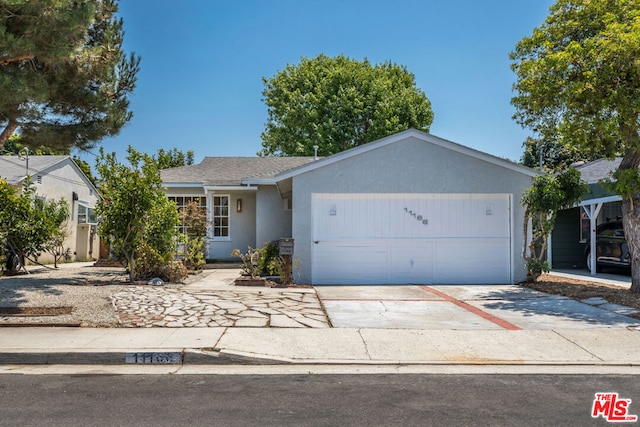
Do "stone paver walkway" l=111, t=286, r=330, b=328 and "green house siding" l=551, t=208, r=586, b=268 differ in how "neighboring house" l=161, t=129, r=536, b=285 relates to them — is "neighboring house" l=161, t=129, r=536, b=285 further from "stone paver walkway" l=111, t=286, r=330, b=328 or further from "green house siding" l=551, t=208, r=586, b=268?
"green house siding" l=551, t=208, r=586, b=268

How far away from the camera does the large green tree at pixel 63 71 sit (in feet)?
29.1

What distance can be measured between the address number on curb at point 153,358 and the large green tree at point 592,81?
8743 mm

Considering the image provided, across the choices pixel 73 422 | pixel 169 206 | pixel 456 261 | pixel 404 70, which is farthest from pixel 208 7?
pixel 404 70

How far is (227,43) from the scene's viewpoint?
16.3 metres

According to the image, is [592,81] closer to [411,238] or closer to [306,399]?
[411,238]

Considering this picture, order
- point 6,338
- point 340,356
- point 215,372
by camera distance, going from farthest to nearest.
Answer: point 6,338 < point 340,356 < point 215,372

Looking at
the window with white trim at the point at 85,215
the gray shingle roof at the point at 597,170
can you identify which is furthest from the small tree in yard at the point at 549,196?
the window with white trim at the point at 85,215

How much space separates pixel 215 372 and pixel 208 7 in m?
10.8

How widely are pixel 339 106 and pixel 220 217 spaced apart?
619 inches

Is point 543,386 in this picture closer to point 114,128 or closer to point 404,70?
point 114,128

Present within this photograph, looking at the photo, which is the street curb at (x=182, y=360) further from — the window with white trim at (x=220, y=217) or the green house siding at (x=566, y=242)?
the green house siding at (x=566, y=242)

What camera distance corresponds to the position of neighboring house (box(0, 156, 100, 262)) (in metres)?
18.4

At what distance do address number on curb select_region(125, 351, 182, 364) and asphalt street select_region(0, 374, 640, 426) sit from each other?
1.79 feet

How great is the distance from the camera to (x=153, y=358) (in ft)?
19.5
